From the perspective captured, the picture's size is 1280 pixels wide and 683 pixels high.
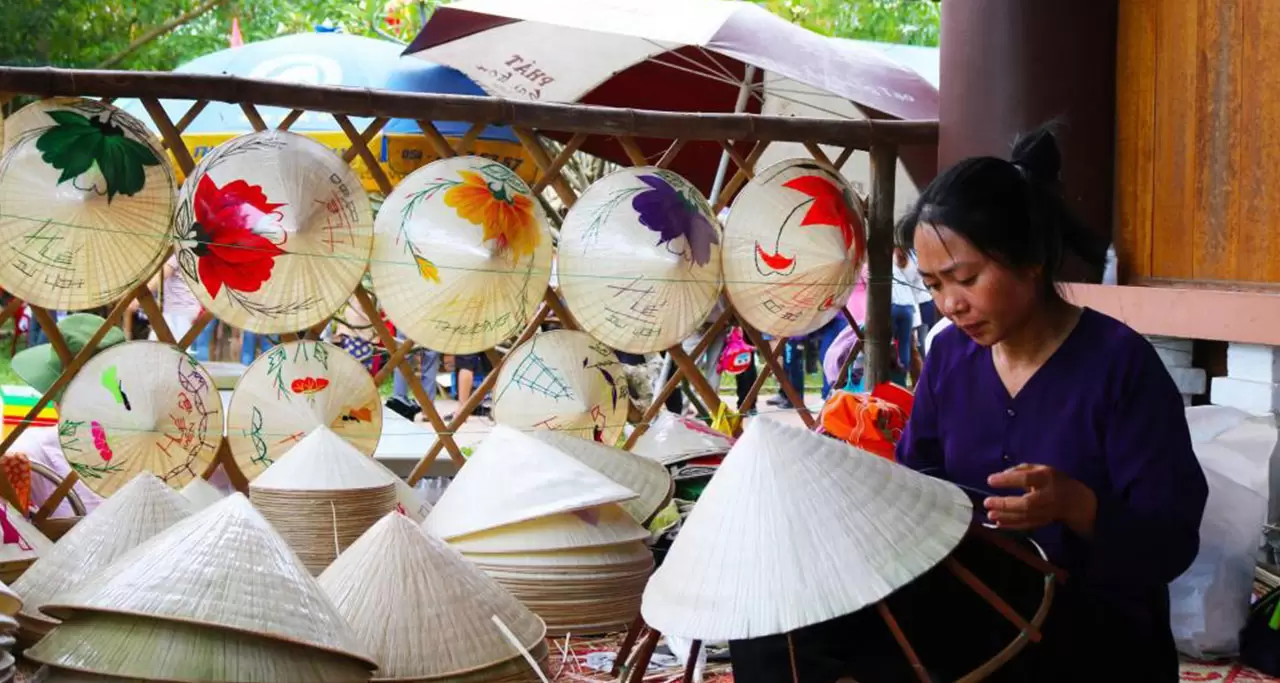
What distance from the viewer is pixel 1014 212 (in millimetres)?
1938

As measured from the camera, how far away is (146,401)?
3.42 meters

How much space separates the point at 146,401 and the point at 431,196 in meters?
0.89

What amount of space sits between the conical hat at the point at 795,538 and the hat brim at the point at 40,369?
2.73 metres

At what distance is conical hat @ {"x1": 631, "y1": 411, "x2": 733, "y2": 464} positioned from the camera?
12.6 feet

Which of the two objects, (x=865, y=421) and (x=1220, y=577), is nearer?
(x=1220, y=577)

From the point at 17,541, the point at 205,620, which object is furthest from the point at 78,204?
the point at 205,620

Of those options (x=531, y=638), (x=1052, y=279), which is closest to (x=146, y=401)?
(x=531, y=638)

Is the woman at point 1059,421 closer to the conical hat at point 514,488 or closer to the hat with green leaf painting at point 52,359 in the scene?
the conical hat at point 514,488

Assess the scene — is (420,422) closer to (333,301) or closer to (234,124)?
(234,124)

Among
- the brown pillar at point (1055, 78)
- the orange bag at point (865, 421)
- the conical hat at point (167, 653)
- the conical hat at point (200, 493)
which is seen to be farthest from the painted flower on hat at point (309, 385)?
the brown pillar at point (1055, 78)

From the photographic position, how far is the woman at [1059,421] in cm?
182

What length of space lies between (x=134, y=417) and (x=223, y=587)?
1464mm

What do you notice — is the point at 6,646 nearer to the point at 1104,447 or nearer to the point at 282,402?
the point at 282,402

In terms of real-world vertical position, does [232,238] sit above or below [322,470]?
above
